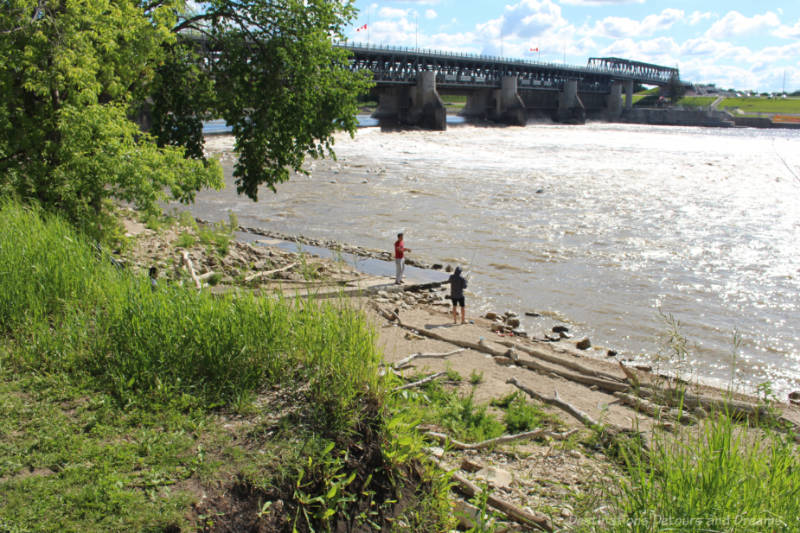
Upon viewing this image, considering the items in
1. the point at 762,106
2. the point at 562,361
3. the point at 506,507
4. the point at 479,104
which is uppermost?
the point at 762,106

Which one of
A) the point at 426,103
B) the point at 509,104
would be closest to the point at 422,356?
the point at 426,103

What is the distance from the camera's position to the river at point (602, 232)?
14.9 metres

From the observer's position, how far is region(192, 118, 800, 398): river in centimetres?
1494

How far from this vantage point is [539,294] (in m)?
17.3

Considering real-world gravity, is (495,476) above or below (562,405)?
above

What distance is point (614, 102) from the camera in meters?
137

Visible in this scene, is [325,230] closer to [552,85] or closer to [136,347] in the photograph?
[136,347]

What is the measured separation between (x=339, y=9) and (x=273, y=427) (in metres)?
11.7

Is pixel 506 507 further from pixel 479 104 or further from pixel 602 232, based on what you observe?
pixel 479 104

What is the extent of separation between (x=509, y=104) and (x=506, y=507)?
105m

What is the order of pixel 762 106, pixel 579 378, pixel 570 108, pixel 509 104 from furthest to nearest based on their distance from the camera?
pixel 762 106 → pixel 570 108 → pixel 509 104 → pixel 579 378

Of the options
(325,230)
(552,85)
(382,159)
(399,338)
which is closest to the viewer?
(399,338)

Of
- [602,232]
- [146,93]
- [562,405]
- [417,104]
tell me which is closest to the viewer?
[562,405]

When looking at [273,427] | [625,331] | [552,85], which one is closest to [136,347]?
[273,427]
